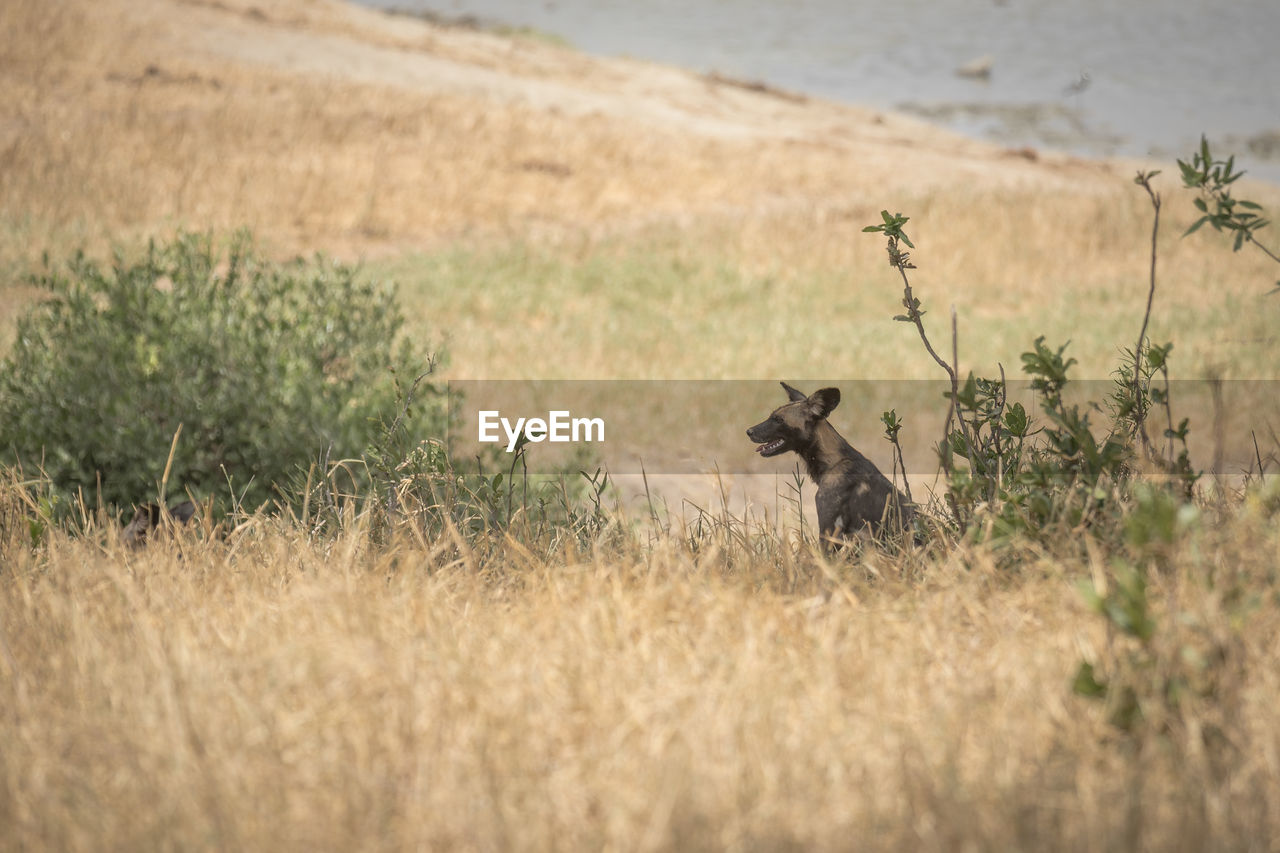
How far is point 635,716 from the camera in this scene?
2.38 meters

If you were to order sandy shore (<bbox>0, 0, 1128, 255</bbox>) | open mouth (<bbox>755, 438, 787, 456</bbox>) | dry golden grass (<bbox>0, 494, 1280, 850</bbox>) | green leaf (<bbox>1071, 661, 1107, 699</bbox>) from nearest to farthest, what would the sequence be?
dry golden grass (<bbox>0, 494, 1280, 850</bbox>), green leaf (<bbox>1071, 661, 1107, 699</bbox>), open mouth (<bbox>755, 438, 787, 456</bbox>), sandy shore (<bbox>0, 0, 1128, 255</bbox>)

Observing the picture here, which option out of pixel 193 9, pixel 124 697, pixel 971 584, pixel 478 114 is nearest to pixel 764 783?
pixel 971 584

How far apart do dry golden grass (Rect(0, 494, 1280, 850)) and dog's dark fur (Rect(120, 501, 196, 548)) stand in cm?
64

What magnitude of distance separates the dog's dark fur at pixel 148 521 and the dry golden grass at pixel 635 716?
0.64 metres

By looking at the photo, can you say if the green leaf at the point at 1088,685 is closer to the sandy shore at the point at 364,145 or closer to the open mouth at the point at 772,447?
the open mouth at the point at 772,447

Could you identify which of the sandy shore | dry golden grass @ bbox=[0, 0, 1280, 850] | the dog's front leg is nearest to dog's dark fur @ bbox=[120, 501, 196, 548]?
dry golden grass @ bbox=[0, 0, 1280, 850]

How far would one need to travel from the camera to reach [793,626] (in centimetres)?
294

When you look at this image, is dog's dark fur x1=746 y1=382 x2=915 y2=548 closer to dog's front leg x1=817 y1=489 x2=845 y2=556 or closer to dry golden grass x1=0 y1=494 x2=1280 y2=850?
dog's front leg x1=817 y1=489 x2=845 y2=556

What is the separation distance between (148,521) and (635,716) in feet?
9.99

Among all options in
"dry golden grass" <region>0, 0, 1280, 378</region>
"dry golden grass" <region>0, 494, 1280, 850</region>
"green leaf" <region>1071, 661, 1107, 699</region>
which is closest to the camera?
"dry golden grass" <region>0, 494, 1280, 850</region>

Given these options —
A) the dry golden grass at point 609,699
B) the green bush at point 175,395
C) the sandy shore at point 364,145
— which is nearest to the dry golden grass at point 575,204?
the sandy shore at point 364,145

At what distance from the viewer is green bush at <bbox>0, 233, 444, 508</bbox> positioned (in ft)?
21.0

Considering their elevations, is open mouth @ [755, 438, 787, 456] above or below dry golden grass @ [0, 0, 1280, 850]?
above

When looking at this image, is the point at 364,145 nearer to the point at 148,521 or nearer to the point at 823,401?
the point at 148,521
